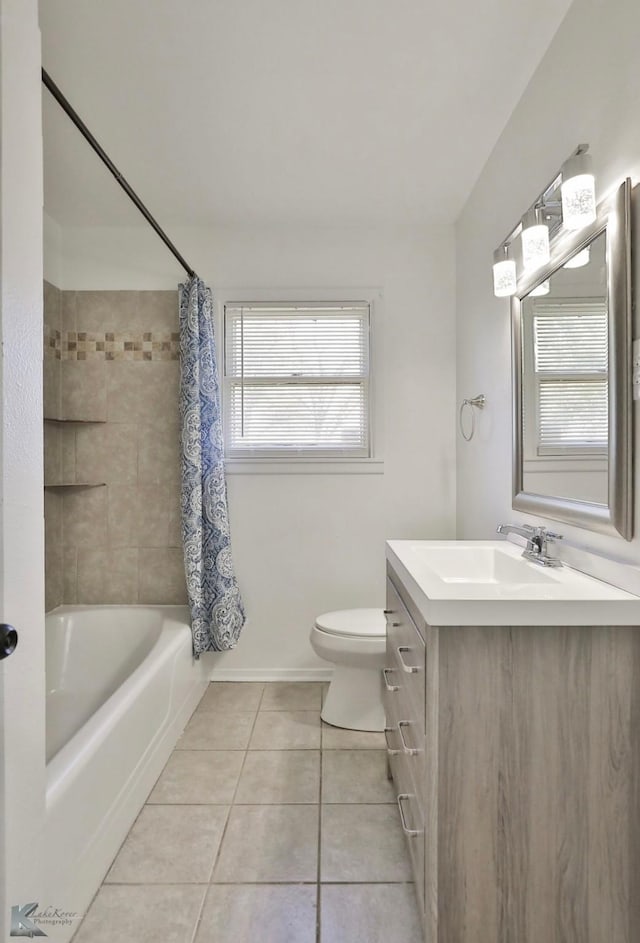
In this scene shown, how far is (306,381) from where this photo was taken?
286 cm

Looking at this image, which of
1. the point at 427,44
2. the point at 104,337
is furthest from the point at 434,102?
the point at 104,337

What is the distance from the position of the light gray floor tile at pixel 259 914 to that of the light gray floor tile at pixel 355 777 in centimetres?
43

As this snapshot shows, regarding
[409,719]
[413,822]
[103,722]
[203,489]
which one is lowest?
[413,822]

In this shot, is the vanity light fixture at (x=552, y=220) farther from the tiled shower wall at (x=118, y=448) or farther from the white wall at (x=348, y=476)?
the tiled shower wall at (x=118, y=448)

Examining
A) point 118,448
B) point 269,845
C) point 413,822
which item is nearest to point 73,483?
point 118,448

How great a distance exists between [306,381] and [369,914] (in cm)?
222

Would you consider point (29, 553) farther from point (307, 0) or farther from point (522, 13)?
point (522, 13)

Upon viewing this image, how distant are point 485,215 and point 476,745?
2130 mm

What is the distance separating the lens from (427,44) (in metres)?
1.64

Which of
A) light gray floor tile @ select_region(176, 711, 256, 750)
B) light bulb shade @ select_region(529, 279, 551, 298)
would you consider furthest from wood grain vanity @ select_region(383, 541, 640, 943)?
light gray floor tile @ select_region(176, 711, 256, 750)

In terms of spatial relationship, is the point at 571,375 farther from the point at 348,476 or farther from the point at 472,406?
the point at 348,476

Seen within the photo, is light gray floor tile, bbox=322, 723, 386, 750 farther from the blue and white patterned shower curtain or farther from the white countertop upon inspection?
the white countertop

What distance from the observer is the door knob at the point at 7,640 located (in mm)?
806

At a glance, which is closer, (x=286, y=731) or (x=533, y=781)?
(x=533, y=781)
